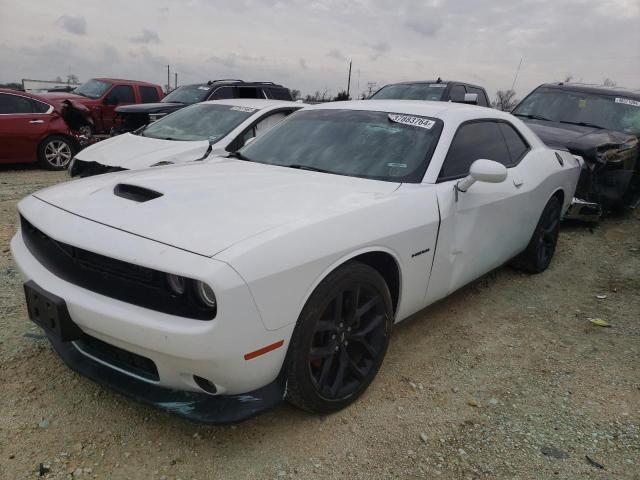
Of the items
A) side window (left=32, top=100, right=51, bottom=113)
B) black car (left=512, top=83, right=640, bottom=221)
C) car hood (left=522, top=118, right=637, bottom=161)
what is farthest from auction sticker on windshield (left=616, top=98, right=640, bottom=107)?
side window (left=32, top=100, right=51, bottom=113)

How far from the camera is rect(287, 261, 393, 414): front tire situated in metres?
2.16

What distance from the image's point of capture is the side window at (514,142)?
3.86 metres

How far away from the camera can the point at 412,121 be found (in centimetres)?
320

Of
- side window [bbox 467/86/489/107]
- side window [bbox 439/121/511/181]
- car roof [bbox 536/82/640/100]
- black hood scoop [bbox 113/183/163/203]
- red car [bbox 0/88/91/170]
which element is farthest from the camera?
side window [bbox 467/86/489/107]

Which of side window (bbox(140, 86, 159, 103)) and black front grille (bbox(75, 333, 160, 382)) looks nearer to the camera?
black front grille (bbox(75, 333, 160, 382))

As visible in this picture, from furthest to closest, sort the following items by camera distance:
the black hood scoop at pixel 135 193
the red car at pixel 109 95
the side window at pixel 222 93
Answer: the red car at pixel 109 95
the side window at pixel 222 93
the black hood scoop at pixel 135 193

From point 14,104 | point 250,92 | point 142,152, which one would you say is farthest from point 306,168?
point 250,92

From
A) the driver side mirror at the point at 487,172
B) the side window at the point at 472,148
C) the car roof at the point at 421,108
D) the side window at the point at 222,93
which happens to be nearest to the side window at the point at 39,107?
the side window at the point at 222,93

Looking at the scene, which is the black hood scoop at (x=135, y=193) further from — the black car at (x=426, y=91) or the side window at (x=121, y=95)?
the side window at (x=121, y=95)

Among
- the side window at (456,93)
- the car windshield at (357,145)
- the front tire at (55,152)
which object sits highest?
the side window at (456,93)

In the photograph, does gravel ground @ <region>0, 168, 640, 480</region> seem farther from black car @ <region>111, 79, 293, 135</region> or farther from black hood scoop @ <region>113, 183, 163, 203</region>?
black car @ <region>111, 79, 293, 135</region>

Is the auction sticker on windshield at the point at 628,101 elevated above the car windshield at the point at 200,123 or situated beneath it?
elevated above

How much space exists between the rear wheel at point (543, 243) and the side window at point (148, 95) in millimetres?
11048

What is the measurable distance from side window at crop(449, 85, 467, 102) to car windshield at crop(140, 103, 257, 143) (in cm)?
403
